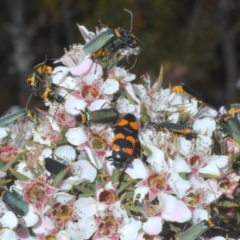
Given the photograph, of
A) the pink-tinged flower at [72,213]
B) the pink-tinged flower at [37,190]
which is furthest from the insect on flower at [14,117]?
the pink-tinged flower at [72,213]

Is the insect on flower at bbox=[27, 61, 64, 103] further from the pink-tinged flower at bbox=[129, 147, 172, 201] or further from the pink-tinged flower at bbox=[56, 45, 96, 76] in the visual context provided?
the pink-tinged flower at bbox=[129, 147, 172, 201]

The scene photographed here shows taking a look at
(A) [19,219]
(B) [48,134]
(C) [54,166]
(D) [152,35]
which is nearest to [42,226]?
(A) [19,219]

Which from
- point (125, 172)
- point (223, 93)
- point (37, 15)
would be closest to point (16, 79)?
point (37, 15)

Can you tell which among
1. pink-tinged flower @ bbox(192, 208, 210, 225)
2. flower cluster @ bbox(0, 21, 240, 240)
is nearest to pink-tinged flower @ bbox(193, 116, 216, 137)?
flower cluster @ bbox(0, 21, 240, 240)

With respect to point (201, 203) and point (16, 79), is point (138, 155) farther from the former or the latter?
point (16, 79)

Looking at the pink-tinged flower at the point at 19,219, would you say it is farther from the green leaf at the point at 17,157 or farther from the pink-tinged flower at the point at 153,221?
the pink-tinged flower at the point at 153,221

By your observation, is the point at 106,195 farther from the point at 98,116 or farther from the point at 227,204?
the point at 227,204
